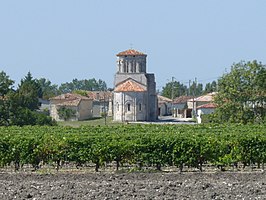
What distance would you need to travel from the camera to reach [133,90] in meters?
107

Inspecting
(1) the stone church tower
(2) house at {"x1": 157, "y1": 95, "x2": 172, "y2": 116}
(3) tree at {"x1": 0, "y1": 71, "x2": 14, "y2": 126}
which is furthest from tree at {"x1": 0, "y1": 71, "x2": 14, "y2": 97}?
(2) house at {"x1": 157, "y1": 95, "x2": 172, "y2": 116}

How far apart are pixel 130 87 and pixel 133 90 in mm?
641

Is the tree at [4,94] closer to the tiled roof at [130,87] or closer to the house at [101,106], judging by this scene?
the tiled roof at [130,87]

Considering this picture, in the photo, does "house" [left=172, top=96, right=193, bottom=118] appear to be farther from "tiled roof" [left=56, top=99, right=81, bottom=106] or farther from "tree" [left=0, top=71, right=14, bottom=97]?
"tree" [left=0, top=71, right=14, bottom=97]

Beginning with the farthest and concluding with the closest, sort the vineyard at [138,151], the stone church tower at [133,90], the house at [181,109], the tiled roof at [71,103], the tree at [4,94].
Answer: the house at [181,109] < the tiled roof at [71,103] < the stone church tower at [133,90] < the tree at [4,94] < the vineyard at [138,151]

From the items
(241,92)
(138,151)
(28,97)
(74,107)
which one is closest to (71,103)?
(74,107)

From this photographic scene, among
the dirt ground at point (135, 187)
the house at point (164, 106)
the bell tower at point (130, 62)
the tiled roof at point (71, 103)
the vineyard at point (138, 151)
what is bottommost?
the dirt ground at point (135, 187)

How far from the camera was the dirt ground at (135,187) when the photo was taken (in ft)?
73.1

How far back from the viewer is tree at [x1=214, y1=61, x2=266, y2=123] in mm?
74562

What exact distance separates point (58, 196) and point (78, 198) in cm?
70

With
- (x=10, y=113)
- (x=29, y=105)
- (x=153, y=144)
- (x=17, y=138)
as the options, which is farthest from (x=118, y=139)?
(x=29, y=105)

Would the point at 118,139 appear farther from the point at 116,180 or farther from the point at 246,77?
the point at 246,77

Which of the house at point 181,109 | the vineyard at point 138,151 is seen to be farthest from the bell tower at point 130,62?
the vineyard at point 138,151

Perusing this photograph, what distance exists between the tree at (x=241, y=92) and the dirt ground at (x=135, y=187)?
44012 millimetres
